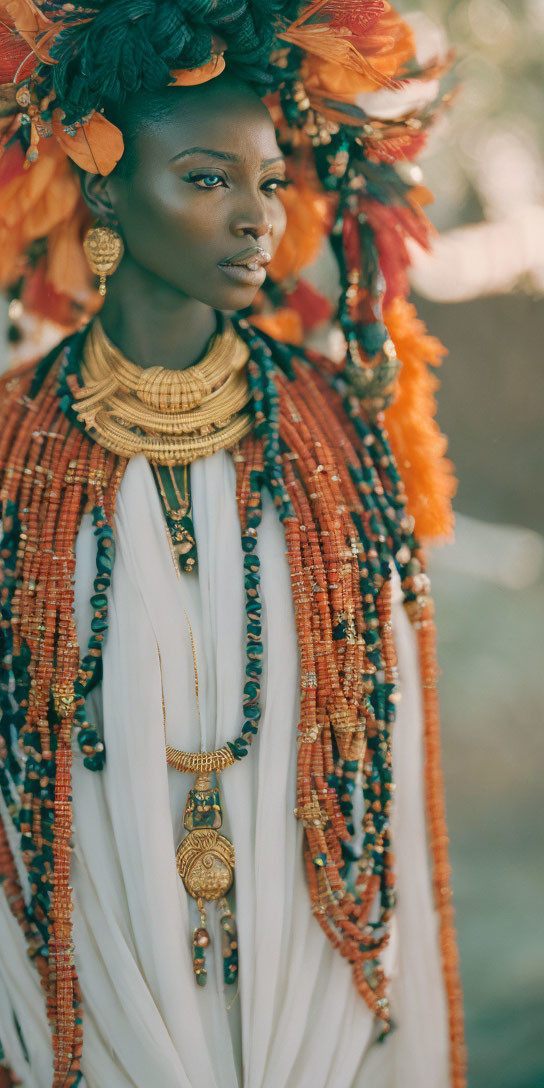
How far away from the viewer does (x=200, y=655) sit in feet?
3.73

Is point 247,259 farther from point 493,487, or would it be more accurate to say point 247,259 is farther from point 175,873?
point 493,487

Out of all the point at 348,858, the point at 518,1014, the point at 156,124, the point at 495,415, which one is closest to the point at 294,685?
the point at 348,858

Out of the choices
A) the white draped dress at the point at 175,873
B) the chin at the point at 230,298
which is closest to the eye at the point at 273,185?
the chin at the point at 230,298

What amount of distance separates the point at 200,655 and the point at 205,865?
0.72 feet

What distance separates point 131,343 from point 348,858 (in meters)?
0.62

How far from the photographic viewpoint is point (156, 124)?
1.06m

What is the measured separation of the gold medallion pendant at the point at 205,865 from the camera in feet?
3.65

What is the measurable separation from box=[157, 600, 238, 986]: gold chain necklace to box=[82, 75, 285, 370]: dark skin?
0.40 m

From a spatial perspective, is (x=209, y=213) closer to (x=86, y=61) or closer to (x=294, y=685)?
(x=86, y=61)

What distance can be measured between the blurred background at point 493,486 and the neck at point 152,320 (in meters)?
0.67

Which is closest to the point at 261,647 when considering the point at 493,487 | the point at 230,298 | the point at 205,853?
the point at 205,853

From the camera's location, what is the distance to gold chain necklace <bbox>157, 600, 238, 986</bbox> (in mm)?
1111

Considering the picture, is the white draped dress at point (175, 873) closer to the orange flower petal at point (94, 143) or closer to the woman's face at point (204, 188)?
the woman's face at point (204, 188)

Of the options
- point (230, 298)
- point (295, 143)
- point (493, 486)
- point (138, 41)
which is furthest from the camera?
point (493, 486)
